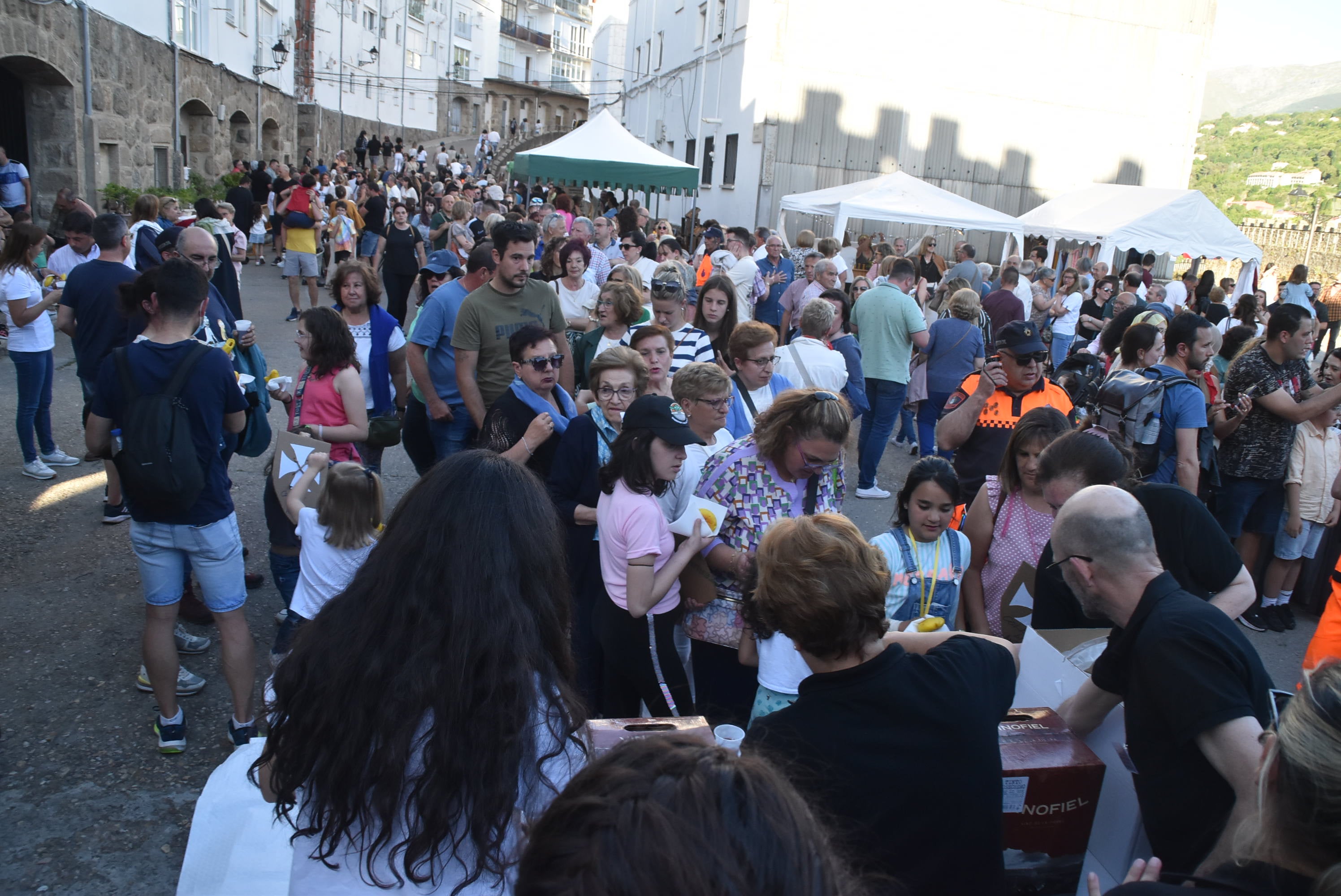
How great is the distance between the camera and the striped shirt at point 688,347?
5754 millimetres

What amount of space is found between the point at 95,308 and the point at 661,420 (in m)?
3.88

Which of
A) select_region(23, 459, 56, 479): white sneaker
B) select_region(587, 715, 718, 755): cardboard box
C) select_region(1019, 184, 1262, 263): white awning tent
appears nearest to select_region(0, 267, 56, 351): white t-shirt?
select_region(23, 459, 56, 479): white sneaker

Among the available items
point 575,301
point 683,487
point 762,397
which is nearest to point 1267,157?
point 575,301

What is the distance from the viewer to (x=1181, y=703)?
6.54 feet

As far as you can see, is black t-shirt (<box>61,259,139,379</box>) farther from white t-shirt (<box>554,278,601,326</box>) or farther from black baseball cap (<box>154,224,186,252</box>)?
white t-shirt (<box>554,278,601,326</box>)

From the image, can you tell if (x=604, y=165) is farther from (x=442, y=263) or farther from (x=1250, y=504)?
(x=1250, y=504)

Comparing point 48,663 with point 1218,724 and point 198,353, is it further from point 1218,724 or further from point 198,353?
point 1218,724

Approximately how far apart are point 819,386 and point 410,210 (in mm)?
17861

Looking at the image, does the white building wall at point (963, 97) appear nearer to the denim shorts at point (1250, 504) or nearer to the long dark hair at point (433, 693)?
the denim shorts at point (1250, 504)

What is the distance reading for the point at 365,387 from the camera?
17.8ft

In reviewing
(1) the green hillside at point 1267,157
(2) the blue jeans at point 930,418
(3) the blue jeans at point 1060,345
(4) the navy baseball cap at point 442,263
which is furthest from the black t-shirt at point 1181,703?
(1) the green hillside at point 1267,157

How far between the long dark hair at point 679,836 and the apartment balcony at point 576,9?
7758cm

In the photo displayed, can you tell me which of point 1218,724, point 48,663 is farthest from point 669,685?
point 48,663

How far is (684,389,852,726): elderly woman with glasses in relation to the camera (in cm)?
333
